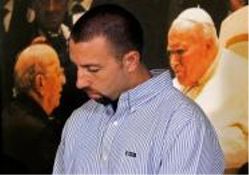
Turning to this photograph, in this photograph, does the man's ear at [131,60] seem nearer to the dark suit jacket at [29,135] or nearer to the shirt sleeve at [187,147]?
the shirt sleeve at [187,147]

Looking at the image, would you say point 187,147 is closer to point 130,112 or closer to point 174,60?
point 130,112

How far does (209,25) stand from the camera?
2223 mm

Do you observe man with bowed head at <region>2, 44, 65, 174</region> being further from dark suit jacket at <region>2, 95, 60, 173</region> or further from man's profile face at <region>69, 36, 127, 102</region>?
man's profile face at <region>69, 36, 127, 102</region>

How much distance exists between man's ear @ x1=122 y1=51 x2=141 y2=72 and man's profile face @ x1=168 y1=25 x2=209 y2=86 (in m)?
0.92

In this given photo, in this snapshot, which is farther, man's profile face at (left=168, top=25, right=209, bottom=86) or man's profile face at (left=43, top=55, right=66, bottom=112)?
man's profile face at (left=43, top=55, right=66, bottom=112)

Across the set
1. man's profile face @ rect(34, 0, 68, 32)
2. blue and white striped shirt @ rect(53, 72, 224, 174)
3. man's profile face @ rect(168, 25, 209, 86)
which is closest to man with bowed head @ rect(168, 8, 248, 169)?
man's profile face @ rect(168, 25, 209, 86)

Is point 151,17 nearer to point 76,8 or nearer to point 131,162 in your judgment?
point 76,8

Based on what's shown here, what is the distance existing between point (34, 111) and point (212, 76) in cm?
91

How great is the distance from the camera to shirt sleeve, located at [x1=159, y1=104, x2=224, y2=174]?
1248mm

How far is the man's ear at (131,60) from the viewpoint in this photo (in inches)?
53.7

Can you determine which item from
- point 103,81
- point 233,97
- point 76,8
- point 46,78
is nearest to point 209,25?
point 233,97

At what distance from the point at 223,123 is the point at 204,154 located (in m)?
0.99

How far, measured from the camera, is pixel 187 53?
226 centimetres

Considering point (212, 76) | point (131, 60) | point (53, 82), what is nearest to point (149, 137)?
point (131, 60)
